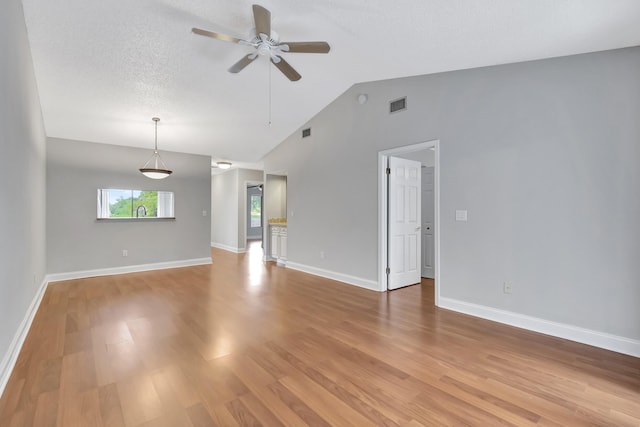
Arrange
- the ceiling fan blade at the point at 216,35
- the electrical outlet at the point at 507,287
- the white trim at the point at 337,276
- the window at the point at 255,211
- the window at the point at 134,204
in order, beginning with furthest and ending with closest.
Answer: the window at the point at 255,211 < the window at the point at 134,204 < the white trim at the point at 337,276 < the electrical outlet at the point at 507,287 < the ceiling fan blade at the point at 216,35

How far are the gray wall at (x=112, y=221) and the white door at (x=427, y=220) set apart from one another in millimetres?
4925

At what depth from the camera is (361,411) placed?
1.84 meters

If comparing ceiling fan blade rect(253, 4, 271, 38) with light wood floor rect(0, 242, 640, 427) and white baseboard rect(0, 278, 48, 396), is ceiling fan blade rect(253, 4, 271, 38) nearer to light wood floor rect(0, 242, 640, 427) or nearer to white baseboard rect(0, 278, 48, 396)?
light wood floor rect(0, 242, 640, 427)

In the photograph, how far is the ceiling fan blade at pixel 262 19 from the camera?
2344mm

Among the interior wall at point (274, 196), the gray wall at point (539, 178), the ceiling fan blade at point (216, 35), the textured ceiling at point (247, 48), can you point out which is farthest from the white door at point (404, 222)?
the interior wall at point (274, 196)

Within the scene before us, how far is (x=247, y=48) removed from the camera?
11.7 ft

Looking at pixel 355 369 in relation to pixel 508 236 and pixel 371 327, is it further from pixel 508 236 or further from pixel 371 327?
pixel 508 236

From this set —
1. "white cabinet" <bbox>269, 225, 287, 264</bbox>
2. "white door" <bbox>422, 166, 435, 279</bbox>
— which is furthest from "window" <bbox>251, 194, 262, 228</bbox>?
"white door" <bbox>422, 166, 435, 279</bbox>

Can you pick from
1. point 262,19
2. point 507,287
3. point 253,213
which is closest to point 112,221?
point 262,19

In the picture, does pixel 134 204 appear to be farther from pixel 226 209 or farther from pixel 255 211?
pixel 255 211

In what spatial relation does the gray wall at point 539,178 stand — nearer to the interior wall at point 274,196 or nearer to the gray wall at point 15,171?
the interior wall at point 274,196

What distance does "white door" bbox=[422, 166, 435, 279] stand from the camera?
551 cm

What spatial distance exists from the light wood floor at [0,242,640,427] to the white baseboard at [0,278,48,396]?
7 centimetres

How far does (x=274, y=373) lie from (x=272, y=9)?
329 cm
